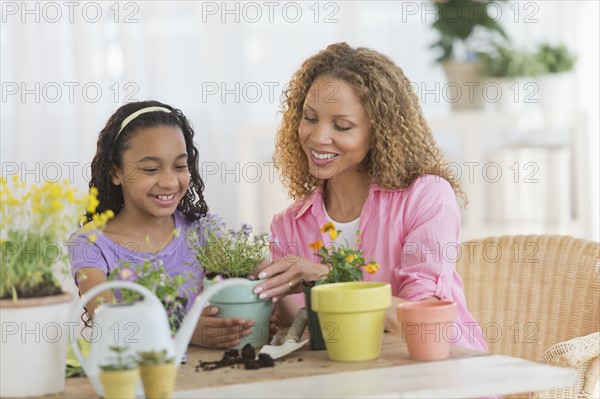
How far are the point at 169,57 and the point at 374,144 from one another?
225cm

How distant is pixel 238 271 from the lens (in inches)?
77.3

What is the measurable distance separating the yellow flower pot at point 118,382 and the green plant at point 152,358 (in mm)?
26

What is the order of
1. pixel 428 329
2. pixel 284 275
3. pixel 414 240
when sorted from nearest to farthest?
pixel 428 329 < pixel 284 275 < pixel 414 240

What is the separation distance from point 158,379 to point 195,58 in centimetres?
315

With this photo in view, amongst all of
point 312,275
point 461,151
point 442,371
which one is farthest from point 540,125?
point 442,371

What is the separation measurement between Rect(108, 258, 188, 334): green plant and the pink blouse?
581mm

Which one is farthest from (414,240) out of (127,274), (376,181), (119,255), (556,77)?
(556,77)

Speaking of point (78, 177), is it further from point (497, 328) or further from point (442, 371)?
point (442, 371)

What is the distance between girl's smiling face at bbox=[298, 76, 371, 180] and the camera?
7.63ft

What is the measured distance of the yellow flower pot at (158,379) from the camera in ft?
4.84

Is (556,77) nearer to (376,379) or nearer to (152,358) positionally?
(376,379)

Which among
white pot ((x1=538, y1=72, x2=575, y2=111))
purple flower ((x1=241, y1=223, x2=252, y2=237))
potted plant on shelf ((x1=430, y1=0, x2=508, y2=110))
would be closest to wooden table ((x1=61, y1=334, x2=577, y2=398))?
purple flower ((x1=241, y1=223, x2=252, y2=237))

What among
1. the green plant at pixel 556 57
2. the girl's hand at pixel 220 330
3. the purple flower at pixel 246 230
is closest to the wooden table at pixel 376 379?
the girl's hand at pixel 220 330

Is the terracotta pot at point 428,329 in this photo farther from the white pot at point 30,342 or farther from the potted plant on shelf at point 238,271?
the white pot at point 30,342
